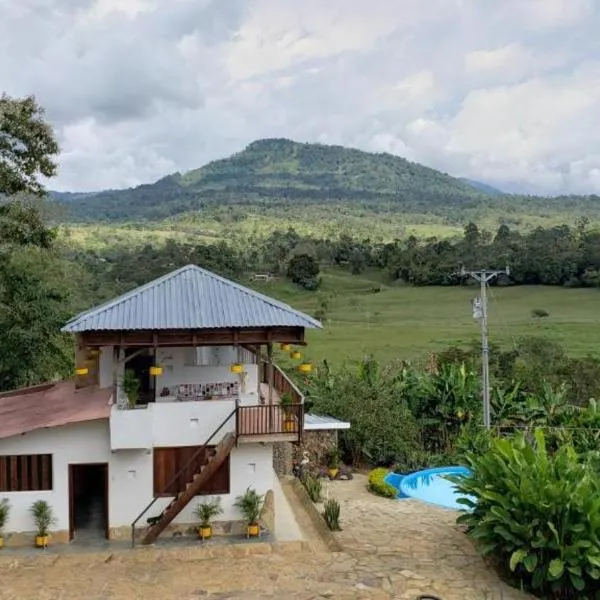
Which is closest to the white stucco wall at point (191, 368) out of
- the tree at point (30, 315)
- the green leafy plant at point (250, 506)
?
the green leafy plant at point (250, 506)

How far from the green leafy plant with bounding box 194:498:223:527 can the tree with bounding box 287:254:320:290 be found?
60235 millimetres

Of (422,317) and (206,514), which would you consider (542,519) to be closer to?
(206,514)

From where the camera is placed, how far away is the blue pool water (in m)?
22.2

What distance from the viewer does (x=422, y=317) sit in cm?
6644

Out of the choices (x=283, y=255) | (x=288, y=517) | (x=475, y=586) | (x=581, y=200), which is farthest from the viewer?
(x=581, y=200)

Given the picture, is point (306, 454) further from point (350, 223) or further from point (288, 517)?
point (350, 223)

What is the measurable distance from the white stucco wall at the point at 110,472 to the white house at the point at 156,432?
0.07 feet

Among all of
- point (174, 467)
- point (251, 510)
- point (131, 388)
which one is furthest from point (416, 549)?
point (131, 388)

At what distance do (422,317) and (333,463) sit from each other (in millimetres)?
44996

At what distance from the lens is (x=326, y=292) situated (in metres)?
76.5

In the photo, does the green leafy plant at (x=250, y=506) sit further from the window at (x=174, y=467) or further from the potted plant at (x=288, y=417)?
the potted plant at (x=288, y=417)

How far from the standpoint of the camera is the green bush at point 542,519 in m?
12.9

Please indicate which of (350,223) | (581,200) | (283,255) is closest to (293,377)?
(283,255)

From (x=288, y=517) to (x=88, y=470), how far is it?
5523mm
